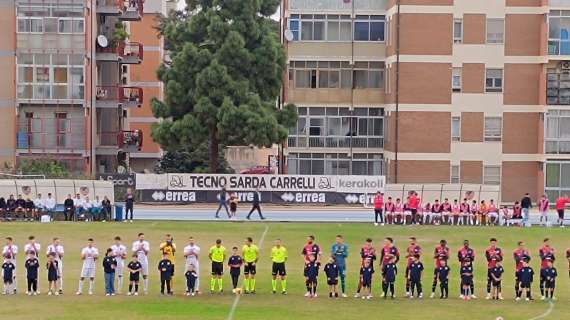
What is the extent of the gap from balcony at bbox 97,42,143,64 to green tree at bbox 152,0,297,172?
518 centimetres

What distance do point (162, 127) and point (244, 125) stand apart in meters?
4.90

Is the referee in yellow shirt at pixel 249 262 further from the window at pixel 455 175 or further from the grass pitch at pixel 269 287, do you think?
the window at pixel 455 175

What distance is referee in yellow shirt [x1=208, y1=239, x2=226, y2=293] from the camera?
3006 cm

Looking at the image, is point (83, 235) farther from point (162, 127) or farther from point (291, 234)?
point (162, 127)

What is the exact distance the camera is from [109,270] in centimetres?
2958

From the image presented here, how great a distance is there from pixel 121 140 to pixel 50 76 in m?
7.40

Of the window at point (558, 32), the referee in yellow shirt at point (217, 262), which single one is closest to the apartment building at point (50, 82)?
the window at point (558, 32)

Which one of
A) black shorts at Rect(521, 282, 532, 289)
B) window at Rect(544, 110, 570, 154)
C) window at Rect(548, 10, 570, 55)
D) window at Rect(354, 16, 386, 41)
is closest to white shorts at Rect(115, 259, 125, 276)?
black shorts at Rect(521, 282, 532, 289)

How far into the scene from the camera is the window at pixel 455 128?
65250 millimetres

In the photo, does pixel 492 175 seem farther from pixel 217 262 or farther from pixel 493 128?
pixel 217 262

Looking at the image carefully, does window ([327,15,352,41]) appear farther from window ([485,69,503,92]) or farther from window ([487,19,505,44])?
window ([485,69,503,92])

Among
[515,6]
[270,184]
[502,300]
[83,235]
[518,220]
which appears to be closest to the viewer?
[502,300]

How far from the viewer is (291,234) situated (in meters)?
45.4

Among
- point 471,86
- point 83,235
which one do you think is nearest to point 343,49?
point 471,86
